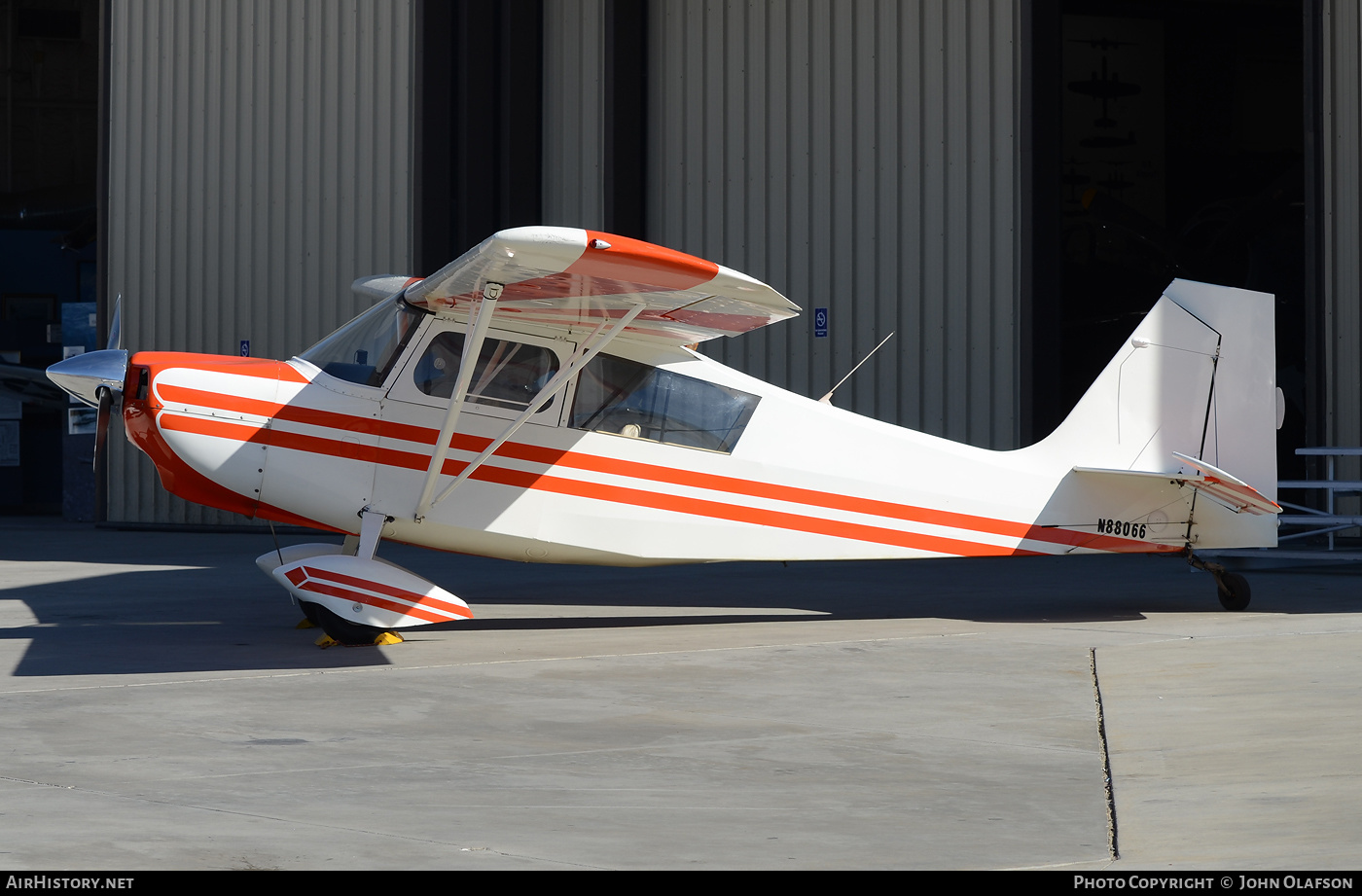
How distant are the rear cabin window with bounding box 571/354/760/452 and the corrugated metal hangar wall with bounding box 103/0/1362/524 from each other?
23.1 feet

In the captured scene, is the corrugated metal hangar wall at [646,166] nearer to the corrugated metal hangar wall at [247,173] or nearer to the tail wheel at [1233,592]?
the corrugated metal hangar wall at [247,173]

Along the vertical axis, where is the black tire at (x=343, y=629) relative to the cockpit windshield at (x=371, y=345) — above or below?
below

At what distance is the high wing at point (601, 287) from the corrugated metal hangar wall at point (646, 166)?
7.67m

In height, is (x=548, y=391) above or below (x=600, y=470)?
above

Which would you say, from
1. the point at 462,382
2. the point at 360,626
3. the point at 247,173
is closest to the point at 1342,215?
the point at 462,382

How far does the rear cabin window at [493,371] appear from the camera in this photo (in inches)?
321

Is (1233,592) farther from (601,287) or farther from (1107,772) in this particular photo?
(1107,772)

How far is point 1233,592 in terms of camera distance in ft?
30.2

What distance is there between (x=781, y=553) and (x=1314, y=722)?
386 centimetres

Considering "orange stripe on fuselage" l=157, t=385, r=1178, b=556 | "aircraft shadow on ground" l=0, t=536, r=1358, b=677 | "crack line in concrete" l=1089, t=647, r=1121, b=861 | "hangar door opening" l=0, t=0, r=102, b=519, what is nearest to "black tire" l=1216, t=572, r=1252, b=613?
"aircraft shadow on ground" l=0, t=536, r=1358, b=677

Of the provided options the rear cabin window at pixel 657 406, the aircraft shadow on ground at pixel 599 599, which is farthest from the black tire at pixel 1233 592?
the rear cabin window at pixel 657 406

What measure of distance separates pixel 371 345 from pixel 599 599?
311cm

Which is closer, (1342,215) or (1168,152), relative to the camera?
(1342,215)

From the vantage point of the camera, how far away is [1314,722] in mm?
5266
